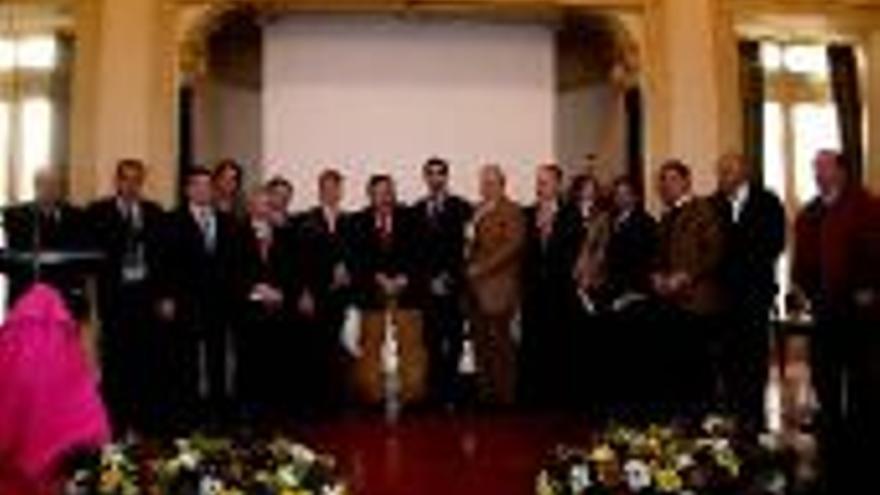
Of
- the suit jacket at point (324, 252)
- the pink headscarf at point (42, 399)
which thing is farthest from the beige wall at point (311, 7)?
the pink headscarf at point (42, 399)

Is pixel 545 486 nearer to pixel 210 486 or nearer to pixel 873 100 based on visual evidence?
pixel 210 486

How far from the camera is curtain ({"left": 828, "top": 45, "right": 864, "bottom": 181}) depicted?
38.1ft

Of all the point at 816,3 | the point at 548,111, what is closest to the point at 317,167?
the point at 548,111

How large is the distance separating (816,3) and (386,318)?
3.77 meters

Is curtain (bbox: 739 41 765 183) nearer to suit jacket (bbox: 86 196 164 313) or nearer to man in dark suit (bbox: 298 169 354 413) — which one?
man in dark suit (bbox: 298 169 354 413)

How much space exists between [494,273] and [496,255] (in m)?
0.09

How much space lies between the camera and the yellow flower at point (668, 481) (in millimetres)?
A: 4449

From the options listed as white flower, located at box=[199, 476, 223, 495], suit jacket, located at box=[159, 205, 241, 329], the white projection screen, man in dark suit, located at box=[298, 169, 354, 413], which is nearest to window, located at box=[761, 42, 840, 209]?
the white projection screen

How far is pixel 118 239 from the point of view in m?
7.68

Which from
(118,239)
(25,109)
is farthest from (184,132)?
(118,239)

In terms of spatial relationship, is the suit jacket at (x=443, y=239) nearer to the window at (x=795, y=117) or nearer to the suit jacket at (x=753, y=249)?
the suit jacket at (x=753, y=249)

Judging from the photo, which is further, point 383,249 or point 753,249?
point 383,249

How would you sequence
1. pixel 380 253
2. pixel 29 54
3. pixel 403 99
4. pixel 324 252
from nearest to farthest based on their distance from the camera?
pixel 324 252, pixel 380 253, pixel 403 99, pixel 29 54

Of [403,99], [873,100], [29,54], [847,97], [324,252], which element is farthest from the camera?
[847,97]
